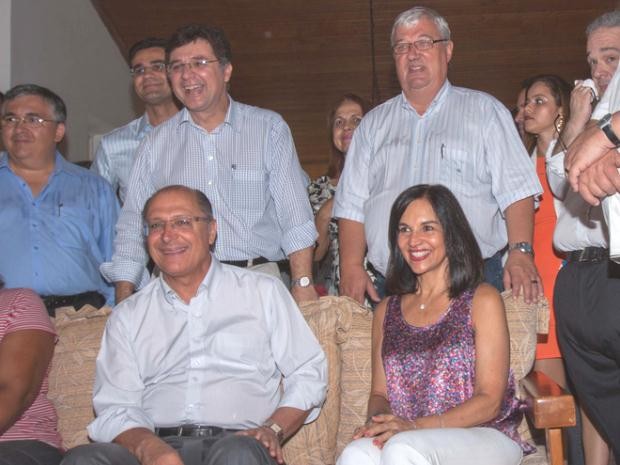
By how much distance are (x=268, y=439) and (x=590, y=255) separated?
4.14 feet

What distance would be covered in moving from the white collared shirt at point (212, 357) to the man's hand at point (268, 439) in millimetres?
200

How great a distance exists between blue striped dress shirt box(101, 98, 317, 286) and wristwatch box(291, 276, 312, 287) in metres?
0.12

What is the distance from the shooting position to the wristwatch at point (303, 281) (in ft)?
11.5

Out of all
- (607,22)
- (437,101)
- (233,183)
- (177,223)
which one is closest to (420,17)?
(437,101)

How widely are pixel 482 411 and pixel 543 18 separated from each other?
493cm

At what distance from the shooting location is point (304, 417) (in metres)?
2.95

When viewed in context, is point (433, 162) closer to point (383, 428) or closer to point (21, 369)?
point (383, 428)

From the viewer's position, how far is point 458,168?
347 centimetres

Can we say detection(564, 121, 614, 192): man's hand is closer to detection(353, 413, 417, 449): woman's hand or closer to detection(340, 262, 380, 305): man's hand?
detection(353, 413, 417, 449): woman's hand

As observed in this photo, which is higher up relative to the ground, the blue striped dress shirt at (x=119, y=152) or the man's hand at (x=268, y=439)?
the blue striped dress shirt at (x=119, y=152)

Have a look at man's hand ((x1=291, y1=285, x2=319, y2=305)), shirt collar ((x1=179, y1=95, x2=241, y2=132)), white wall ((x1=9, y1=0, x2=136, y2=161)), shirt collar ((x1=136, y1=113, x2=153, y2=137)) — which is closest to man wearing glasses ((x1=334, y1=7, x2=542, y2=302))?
man's hand ((x1=291, y1=285, x2=319, y2=305))

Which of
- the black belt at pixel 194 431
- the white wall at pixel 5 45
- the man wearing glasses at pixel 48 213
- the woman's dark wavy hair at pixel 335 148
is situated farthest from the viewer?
the white wall at pixel 5 45

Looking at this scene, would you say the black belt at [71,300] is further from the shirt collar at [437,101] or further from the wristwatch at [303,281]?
the shirt collar at [437,101]

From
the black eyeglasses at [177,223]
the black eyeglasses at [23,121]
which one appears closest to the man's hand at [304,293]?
the black eyeglasses at [177,223]
